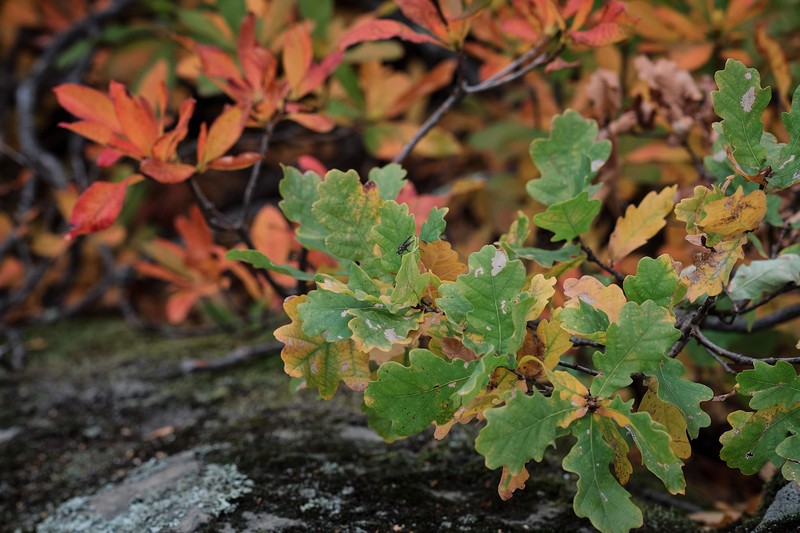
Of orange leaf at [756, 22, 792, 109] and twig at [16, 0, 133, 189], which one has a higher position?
twig at [16, 0, 133, 189]

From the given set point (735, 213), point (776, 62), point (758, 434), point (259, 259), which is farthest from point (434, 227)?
point (776, 62)

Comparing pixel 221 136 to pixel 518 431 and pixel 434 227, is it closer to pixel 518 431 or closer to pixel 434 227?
pixel 434 227

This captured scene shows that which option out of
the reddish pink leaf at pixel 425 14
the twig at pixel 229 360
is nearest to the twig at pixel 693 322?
the reddish pink leaf at pixel 425 14

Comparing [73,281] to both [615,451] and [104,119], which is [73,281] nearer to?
[104,119]

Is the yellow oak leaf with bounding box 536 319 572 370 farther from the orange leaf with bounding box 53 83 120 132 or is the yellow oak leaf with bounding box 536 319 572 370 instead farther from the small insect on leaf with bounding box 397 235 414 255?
the orange leaf with bounding box 53 83 120 132

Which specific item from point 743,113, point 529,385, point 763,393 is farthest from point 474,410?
point 743,113

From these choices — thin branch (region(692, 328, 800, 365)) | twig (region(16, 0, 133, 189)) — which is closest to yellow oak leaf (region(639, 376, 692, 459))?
thin branch (region(692, 328, 800, 365))
